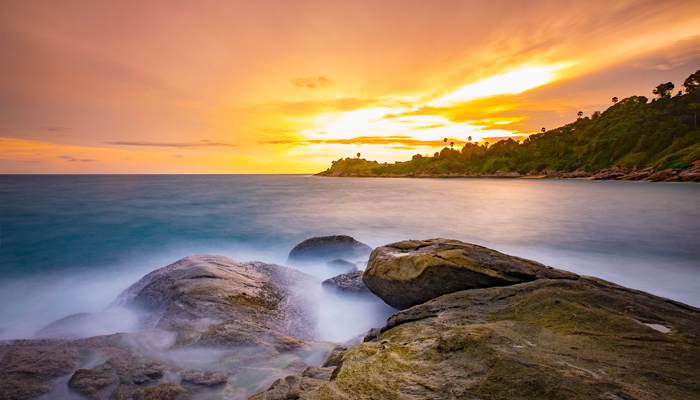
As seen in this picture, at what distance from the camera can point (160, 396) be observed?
3953 millimetres

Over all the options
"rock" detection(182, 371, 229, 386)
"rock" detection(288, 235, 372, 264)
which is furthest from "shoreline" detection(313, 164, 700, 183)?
"rock" detection(182, 371, 229, 386)

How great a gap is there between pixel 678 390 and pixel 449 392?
2.02 m

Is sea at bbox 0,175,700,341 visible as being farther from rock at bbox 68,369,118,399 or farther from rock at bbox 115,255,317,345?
rock at bbox 68,369,118,399

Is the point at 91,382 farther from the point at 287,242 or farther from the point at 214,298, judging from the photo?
the point at 287,242

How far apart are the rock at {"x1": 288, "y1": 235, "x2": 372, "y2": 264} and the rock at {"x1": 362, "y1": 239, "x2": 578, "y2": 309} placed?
539 cm

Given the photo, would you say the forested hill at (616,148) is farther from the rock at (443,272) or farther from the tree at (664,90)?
the rock at (443,272)

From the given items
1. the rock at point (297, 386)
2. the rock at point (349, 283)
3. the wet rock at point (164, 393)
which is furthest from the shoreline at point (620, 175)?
the wet rock at point (164, 393)

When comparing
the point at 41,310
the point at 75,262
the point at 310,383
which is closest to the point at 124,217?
the point at 75,262

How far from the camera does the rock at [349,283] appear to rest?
9.19m

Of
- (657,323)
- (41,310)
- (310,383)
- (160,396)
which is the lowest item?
(41,310)

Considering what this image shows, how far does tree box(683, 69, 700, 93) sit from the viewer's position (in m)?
92.5

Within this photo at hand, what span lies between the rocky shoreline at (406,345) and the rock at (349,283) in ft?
4.04

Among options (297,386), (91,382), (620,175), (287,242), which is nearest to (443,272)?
(297,386)

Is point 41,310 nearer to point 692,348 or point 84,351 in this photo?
point 84,351
